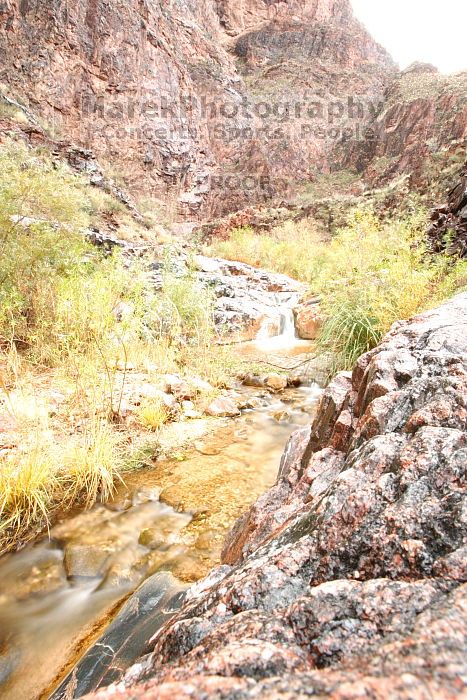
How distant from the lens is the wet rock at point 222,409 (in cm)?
372

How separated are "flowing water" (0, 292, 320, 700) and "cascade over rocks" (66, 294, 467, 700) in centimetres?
71

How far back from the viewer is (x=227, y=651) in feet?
1.47

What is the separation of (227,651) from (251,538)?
0.82 metres

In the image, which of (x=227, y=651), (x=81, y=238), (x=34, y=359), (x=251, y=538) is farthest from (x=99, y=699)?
(x=81, y=238)

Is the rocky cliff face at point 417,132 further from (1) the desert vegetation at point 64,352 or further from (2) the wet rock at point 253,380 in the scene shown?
(1) the desert vegetation at point 64,352

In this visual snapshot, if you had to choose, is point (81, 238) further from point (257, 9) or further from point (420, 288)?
point (257, 9)

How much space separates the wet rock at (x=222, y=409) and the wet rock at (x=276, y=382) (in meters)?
0.75

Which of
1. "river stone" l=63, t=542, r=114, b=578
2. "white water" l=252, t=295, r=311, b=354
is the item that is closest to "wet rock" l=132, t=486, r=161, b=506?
"river stone" l=63, t=542, r=114, b=578

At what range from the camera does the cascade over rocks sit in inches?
14.2

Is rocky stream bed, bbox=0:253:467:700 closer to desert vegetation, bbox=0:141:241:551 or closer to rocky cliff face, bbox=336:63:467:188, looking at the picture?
desert vegetation, bbox=0:141:241:551

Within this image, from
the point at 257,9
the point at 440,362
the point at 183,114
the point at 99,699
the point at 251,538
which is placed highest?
the point at 257,9

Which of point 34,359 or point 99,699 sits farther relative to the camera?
point 34,359

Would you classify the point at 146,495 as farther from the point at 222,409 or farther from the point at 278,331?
the point at 278,331

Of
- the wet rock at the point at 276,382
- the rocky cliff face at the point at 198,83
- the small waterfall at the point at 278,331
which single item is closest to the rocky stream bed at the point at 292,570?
the wet rock at the point at 276,382
